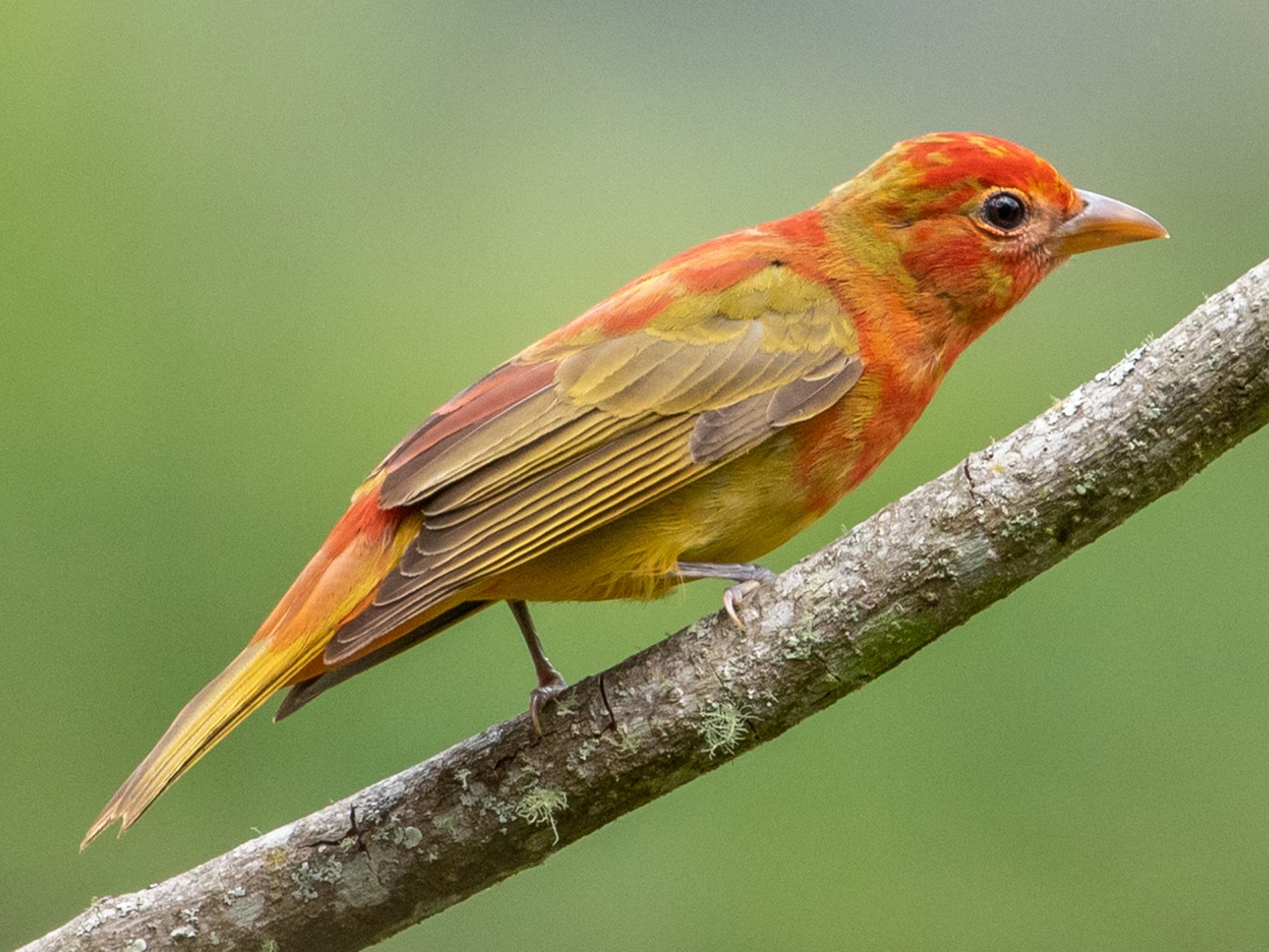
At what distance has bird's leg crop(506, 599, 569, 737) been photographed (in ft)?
10.1

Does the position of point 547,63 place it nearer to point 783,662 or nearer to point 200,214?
point 200,214

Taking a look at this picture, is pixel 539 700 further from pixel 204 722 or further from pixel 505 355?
pixel 505 355

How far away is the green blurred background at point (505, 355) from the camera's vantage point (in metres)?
4.61

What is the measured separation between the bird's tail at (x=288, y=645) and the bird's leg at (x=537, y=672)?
39 centimetres

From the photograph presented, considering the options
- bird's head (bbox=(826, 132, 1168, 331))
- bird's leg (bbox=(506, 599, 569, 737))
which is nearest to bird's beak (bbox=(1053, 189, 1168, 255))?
bird's head (bbox=(826, 132, 1168, 331))

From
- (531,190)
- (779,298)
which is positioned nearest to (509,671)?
(779,298)

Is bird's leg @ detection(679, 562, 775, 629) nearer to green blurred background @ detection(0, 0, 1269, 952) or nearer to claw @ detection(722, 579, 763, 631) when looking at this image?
claw @ detection(722, 579, 763, 631)

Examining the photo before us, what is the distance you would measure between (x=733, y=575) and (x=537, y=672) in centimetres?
50

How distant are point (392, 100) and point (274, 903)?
3.92 meters

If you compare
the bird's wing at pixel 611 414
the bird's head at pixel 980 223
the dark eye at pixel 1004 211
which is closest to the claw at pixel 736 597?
the bird's wing at pixel 611 414

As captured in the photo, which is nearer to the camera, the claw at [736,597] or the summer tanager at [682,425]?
the claw at [736,597]

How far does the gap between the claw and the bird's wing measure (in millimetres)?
370

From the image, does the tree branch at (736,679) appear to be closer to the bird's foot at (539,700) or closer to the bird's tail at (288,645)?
the bird's foot at (539,700)

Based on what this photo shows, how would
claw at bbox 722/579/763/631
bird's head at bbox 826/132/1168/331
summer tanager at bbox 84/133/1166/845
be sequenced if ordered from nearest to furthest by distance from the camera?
claw at bbox 722/579/763/631 < summer tanager at bbox 84/133/1166/845 < bird's head at bbox 826/132/1168/331
